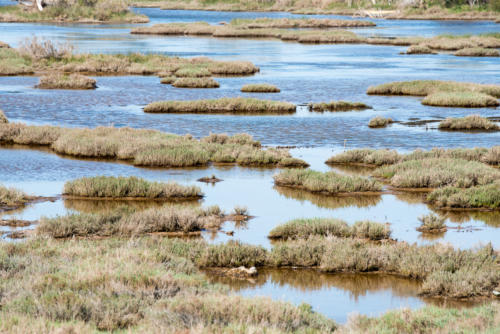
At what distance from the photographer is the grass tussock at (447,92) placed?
31438 millimetres

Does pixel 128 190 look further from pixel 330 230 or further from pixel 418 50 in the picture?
pixel 418 50

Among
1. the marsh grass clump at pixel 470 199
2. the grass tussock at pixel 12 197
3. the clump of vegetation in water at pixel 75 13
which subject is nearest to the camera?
the grass tussock at pixel 12 197

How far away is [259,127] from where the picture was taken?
26.2 m

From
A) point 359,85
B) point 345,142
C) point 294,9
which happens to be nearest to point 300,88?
point 359,85

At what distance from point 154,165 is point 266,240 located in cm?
736

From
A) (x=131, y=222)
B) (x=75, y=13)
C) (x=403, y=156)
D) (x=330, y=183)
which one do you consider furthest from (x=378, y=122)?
(x=75, y=13)

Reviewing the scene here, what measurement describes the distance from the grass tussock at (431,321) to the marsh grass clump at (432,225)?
16.1 ft

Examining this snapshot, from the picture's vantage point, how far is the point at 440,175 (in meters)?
17.1

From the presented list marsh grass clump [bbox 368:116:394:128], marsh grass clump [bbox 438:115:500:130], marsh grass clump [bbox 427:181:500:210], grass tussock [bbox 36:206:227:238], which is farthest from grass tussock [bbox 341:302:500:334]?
marsh grass clump [bbox 438:115:500:130]

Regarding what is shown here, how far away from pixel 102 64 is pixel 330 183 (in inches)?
1214

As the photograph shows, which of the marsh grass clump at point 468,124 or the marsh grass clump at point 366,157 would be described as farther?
the marsh grass clump at point 468,124

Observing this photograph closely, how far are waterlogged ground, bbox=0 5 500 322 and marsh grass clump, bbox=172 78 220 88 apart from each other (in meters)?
1.11

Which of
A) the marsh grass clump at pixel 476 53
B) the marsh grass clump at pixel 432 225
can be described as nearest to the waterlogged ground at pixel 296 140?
the marsh grass clump at pixel 432 225

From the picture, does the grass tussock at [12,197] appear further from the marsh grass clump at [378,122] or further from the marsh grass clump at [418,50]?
the marsh grass clump at [418,50]
